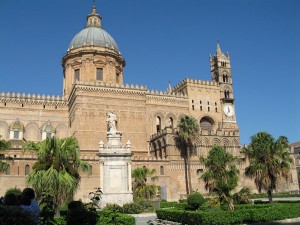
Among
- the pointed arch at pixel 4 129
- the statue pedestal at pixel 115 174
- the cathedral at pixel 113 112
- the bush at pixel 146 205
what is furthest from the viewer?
the pointed arch at pixel 4 129

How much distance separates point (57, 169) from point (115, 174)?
4516 millimetres

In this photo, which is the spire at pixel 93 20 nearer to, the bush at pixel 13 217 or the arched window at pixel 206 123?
the arched window at pixel 206 123

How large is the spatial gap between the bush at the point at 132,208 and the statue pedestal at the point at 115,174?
2.13 ft

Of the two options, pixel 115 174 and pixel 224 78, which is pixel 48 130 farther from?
pixel 224 78

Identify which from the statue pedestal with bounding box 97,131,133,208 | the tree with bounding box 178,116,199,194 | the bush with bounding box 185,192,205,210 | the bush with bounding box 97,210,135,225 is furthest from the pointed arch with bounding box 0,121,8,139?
the bush with bounding box 97,210,135,225

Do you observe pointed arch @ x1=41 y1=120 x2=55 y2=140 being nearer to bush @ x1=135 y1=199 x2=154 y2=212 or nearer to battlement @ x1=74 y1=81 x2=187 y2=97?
battlement @ x1=74 y1=81 x2=187 y2=97

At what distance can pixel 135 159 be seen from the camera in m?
38.6

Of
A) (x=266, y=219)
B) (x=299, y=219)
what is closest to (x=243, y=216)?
(x=266, y=219)

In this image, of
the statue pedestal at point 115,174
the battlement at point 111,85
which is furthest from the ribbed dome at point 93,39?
the statue pedestal at point 115,174

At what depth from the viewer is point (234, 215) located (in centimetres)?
1639

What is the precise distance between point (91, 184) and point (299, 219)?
2263 cm

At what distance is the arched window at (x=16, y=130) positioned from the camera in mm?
42375

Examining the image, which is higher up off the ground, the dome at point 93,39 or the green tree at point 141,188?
the dome at point 93,39

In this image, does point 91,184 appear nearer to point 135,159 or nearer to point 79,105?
point 135,159
